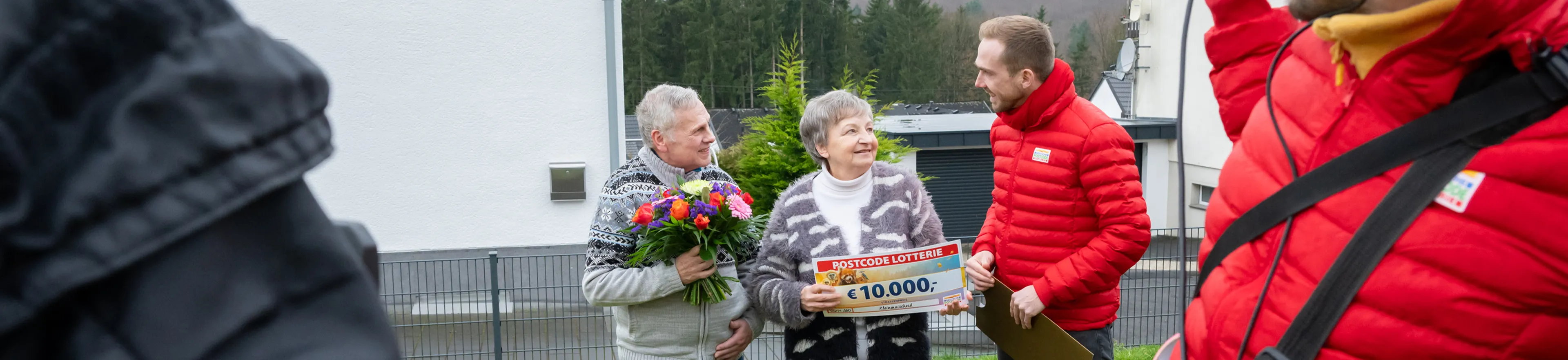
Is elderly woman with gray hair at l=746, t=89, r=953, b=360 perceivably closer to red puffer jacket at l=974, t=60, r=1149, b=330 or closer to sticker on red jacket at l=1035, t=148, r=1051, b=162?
red puffer jacket at l=974, t=60, r=1149, b=330

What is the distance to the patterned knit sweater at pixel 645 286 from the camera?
11.5ft

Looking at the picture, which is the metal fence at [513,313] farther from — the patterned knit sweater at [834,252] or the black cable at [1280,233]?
the black cable at [1280,233]

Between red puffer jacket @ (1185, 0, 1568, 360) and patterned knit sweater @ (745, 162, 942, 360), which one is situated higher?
red puffer jacket @ (1185, 0, 1568, 360)

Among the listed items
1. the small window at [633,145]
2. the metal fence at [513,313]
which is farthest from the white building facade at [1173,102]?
the small window at [633,145]

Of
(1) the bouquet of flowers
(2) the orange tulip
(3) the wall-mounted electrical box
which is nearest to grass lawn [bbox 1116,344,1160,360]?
(1) the bouquet of flowers

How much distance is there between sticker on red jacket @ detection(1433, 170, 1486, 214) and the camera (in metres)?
1.45

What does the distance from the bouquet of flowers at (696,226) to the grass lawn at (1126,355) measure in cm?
376

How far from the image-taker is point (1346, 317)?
5.18 ft

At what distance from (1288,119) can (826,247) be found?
6.52 feet

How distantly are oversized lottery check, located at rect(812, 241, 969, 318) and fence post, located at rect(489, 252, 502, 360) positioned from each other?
372 centimetres

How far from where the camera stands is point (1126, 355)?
23.6 feet

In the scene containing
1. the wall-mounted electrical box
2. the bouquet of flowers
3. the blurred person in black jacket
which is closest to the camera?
the blurred person in black jacket

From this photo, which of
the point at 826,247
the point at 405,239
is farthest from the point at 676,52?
the point at 826,247

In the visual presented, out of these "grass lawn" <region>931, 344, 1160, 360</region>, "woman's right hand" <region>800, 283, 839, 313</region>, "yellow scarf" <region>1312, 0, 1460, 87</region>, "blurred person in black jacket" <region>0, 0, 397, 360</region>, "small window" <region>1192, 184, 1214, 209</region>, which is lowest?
"small window" <region>1192, 184, 1214, 209</region>
